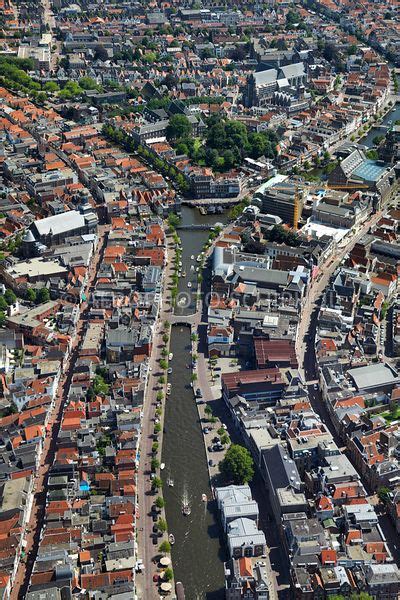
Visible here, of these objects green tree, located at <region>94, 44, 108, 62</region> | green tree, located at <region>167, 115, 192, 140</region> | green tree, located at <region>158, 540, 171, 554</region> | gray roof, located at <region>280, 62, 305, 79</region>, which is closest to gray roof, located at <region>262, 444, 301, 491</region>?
green tree, located at <region>158, 540, 171, 554</region>

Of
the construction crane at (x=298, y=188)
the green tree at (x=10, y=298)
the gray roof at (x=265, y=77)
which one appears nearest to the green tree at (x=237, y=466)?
the green tree at (x=10, y=298)

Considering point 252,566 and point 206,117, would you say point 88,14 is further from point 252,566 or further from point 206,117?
point 252,566

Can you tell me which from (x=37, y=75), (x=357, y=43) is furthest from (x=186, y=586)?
(x=357, y=43)

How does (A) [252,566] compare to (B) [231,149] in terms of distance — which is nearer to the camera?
(A) [252,566]

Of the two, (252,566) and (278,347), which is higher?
(278,347)

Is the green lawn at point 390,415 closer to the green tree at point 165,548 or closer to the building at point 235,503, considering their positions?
the building at point 235,503

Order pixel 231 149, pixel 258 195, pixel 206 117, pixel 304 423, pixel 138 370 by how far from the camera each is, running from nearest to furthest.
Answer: pixel 304 423
pixel 138 370
pixel 258 195
pixel 231 149
pixel 206 117

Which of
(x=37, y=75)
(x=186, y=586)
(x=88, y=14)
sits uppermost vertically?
(x=88, y=14)
